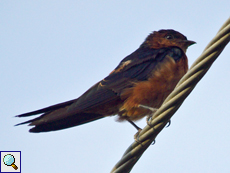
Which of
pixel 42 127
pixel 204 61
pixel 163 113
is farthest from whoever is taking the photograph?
pixel 42 127

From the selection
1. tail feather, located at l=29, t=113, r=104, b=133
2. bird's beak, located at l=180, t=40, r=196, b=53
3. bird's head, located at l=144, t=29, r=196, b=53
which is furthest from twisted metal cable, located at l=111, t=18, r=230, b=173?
bird's beak, located at l=180, t=40, r=196, b=53

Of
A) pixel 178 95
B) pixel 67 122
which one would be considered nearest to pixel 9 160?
pixel 67 122

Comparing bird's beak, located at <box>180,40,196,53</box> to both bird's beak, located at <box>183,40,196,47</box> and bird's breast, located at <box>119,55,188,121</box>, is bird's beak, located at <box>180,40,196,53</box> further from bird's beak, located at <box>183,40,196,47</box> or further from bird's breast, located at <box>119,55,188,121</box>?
bird's breast, located at <box>119,55,188,121</box>

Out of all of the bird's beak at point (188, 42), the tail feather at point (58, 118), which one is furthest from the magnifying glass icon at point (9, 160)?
the bird's beak at point (188, 42)

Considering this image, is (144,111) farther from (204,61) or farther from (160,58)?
(204,61)

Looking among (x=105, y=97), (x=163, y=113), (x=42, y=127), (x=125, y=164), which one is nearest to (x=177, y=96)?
(x=163, y=113)

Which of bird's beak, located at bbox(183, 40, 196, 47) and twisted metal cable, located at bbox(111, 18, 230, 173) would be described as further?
bird's beak, located at bbox(183, 40, 196, 47)
